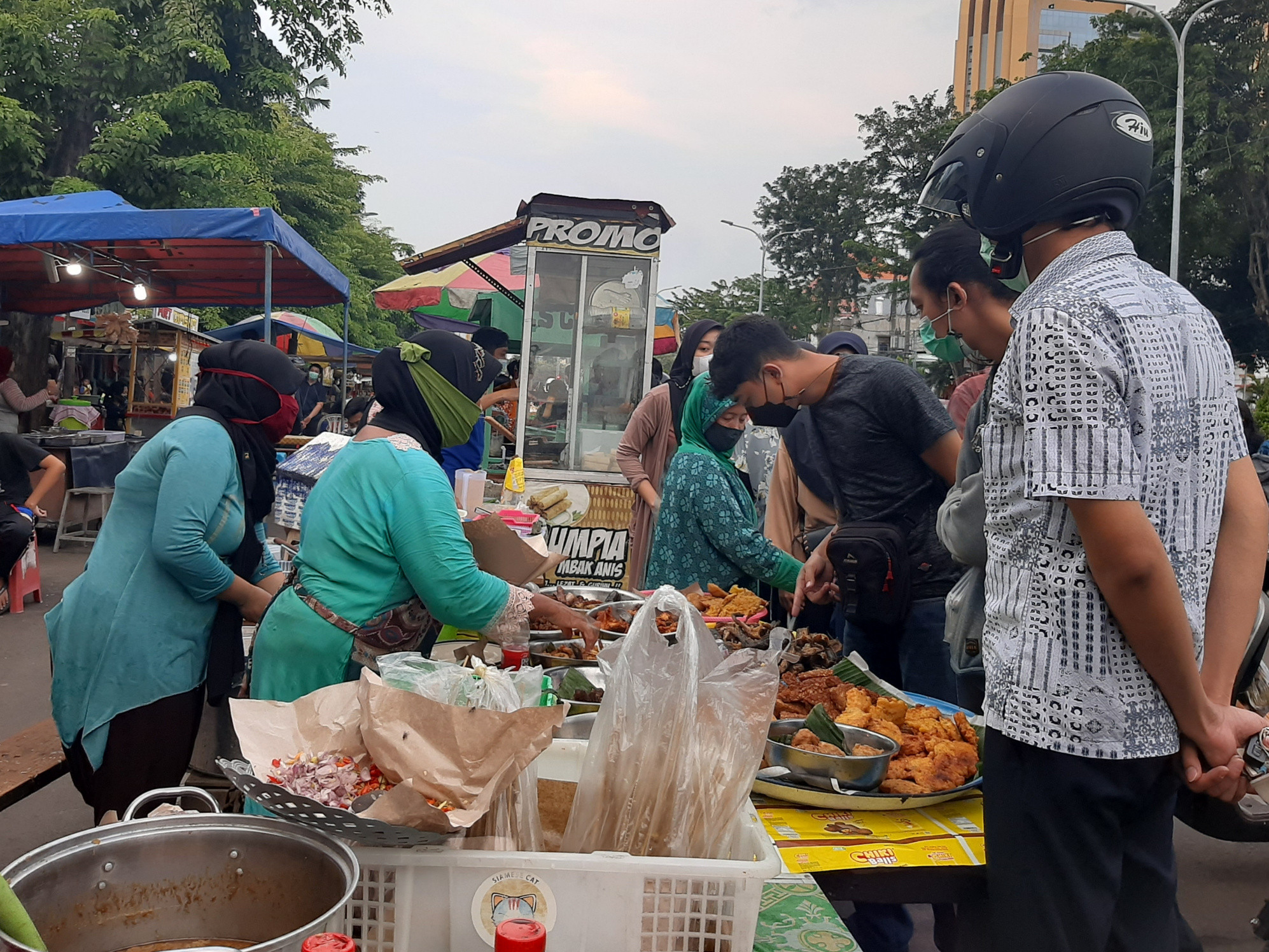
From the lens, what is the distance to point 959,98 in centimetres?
6931

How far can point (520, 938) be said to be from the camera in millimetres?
1180

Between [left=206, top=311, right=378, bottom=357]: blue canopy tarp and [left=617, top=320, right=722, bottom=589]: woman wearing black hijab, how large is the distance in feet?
32.4

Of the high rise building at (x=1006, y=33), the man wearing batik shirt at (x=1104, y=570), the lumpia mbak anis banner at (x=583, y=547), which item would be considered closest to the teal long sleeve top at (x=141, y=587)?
the man wearing batik shirt at (x=1104, y=570)

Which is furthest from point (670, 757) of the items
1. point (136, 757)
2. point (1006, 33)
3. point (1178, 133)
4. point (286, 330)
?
point (1006, 33)

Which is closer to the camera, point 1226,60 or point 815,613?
point 815,613

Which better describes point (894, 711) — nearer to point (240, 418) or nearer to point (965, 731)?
point (965, 731)

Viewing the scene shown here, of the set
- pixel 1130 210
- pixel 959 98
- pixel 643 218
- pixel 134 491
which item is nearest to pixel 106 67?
pixel 643 218

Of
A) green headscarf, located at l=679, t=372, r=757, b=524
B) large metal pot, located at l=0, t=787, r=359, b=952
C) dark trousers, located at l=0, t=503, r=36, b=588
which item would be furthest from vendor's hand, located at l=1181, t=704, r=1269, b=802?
dark trousers, located at l=0, t=503, r=36, b=588

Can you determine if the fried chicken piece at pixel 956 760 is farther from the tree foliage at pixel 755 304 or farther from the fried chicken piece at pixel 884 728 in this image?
the tree foliage at pixel 755 304

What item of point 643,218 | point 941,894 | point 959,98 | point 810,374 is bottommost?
point 941,894

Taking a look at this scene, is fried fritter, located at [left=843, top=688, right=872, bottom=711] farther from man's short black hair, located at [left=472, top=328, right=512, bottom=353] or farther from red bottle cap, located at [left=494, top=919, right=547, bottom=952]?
man's short black hair, located at [left=472, top=328, right=512, bottom=353]

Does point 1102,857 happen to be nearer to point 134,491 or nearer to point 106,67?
point 134,491

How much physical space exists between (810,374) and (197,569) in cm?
216

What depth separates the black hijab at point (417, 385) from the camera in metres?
2.77
